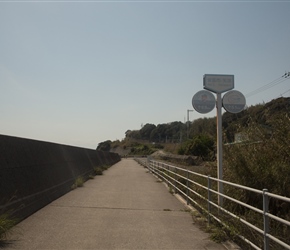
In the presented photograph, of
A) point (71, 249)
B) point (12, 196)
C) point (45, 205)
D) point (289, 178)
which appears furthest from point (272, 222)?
point (45, 205)

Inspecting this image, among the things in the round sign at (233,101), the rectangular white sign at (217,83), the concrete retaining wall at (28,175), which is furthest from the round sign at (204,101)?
the concrete retaining wall at (28,175)

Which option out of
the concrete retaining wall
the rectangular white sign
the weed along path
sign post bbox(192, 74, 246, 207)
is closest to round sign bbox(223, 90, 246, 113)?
sign post bbox(192, 74, 246, 207)

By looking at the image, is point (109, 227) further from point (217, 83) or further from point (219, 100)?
point (217, 83)

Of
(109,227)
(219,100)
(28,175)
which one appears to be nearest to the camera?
(109,227)

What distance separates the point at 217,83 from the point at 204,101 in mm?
686

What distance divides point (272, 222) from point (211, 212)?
1527 millimetres

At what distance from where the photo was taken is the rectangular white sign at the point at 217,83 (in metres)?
9.56

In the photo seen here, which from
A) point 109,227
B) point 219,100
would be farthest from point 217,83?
point 109,227

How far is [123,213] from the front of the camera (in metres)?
9.48

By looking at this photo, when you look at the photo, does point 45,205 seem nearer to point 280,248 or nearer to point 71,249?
point 71,249

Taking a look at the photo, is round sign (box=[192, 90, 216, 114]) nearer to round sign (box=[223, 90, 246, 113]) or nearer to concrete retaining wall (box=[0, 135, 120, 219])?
round sign (box=[223, 90, 246, 113])

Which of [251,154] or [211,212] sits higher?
[251,154]

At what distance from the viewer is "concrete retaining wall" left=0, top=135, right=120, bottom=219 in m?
7.73

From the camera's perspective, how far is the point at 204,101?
9.36 m
